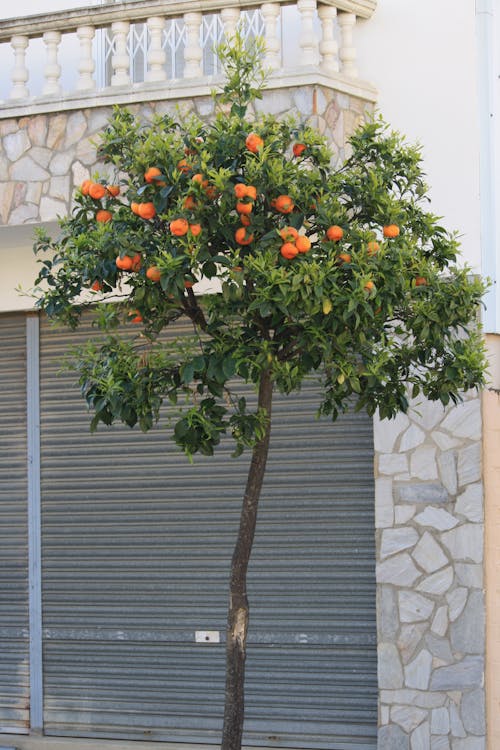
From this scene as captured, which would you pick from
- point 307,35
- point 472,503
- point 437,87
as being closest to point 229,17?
point 307,35

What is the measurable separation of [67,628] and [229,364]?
17.1 feet

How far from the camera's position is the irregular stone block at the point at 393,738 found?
8.87 m

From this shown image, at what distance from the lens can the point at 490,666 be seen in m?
8.70

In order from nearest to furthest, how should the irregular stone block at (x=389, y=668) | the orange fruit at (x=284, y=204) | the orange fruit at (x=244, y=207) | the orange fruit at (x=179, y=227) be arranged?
the orange fruit at (x=179, y=227), the orange fruit at (x=244, y=207), the orange fruit at (x=284, y=204), the irregular stone block at (x=389, y=668)

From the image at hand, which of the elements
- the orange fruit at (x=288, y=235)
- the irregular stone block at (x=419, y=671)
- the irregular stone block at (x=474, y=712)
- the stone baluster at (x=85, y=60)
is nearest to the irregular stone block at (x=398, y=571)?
the irregular stone block at (x=419, y=671)

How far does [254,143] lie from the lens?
19.5ft

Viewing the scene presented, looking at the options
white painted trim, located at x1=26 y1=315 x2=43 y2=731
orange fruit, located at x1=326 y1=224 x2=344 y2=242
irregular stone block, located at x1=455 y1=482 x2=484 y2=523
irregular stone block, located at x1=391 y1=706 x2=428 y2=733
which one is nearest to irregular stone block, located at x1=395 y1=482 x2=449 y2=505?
irregular stone block, located at x1=455 y1=482 x2=484 y2=523

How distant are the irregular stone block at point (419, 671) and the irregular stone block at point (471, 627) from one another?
0.23m

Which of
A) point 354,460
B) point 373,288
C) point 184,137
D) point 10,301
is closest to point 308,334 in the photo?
point 373,288

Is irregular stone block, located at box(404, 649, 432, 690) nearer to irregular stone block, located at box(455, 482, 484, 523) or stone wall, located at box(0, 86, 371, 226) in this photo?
irregular stone block, located at box(455, 482, 484, 523)

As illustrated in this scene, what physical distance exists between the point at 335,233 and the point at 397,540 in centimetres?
366

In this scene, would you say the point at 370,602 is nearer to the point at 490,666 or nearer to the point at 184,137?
Result: the point at 490,666

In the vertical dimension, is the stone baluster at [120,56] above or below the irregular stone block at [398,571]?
above

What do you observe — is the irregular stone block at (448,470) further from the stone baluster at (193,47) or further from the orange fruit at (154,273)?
the orange fruit at (154,273)
